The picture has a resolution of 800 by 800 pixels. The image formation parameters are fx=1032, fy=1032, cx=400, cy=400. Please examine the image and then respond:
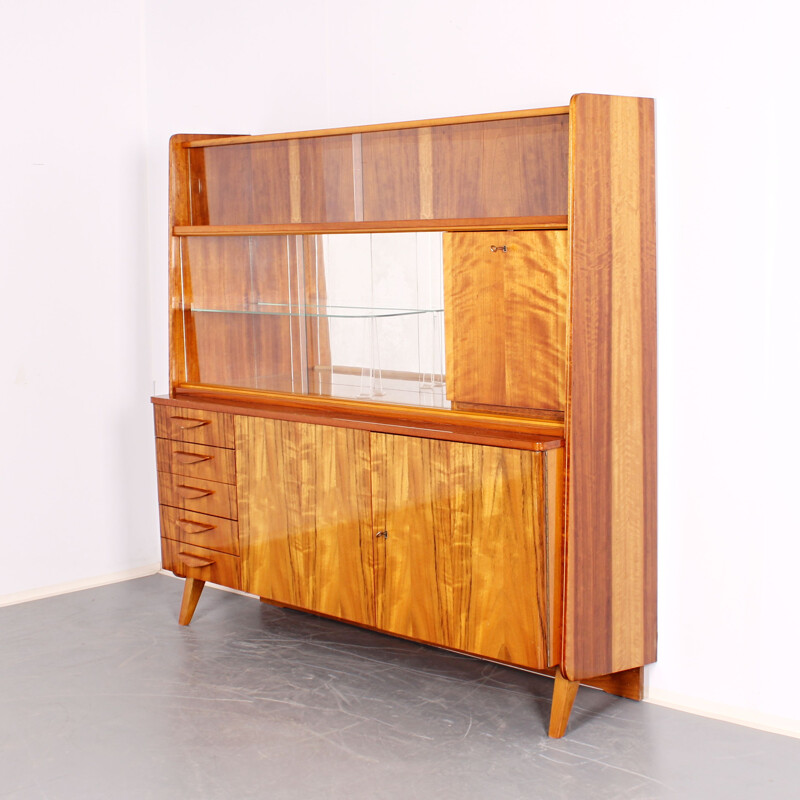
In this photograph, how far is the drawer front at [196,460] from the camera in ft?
12.2

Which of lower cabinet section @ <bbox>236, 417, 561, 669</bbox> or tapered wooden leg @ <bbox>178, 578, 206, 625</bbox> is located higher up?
lower cabinet section @ <bbox>236, 417, 561, 669</bbox>

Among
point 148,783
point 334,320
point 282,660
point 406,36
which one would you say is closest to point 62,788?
point 148,783

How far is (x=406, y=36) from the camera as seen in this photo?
11.8 ft

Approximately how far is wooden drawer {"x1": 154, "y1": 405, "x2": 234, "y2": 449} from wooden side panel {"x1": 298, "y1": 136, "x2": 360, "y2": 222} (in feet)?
2.59

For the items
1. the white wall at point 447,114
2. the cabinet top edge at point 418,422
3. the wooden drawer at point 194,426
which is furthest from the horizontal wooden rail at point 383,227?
the wooden drawer at point 194,426

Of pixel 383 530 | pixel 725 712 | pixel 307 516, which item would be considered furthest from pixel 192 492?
pixel 725 712

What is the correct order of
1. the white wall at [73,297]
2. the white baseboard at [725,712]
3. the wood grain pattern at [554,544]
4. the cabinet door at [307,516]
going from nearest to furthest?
the wood grain pattern at [554,544], the white baseboard at [725,712], the cabinet door at [307,516], the white wall at [73,297]

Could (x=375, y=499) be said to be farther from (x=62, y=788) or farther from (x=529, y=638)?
(x=62, y=788)

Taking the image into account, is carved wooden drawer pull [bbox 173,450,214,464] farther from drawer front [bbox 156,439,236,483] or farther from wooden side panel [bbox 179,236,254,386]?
wooden side panel [bbox 179,236,254,386]

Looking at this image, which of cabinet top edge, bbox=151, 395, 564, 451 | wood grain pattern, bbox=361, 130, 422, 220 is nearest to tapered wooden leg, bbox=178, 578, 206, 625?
cabinet top edge, bbox=151, 395, 564, 451

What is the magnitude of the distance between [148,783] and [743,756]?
63.6 inches

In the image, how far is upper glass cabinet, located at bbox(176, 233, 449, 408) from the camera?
11.0ft

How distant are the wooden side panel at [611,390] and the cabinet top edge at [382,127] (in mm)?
202

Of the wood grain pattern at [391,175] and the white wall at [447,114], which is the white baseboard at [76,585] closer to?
the white wall at [447,114]
